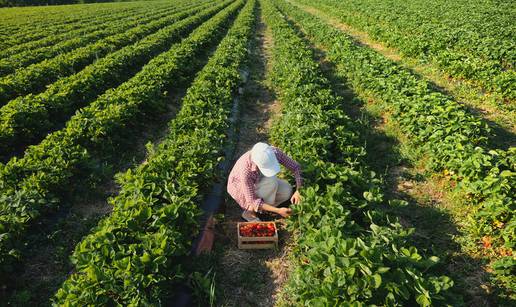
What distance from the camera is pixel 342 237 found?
13.4 feet

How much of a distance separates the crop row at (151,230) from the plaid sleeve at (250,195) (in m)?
0.73

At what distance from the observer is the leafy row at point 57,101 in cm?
798

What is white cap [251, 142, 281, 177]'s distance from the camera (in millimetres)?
4969

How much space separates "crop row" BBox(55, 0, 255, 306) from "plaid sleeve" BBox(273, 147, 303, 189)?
1263mm

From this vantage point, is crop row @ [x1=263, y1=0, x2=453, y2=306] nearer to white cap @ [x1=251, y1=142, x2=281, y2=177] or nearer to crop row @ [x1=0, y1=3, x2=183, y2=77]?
white cap @ [x1=251, y1=142, x2=281, y2=177]

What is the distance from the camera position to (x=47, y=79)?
12289 millimetres

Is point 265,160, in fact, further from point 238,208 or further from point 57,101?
point 57,101

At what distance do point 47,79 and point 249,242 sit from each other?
10.9m

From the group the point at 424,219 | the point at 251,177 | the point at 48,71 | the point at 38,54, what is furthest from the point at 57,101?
the point at 424,219

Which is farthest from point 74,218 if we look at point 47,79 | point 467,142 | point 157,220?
point 47,79

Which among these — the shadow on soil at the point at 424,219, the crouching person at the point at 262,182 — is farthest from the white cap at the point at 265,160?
the shadow on soil at the point at 424,219

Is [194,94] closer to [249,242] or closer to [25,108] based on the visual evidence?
[25,108]

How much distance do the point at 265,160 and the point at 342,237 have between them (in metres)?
1.54

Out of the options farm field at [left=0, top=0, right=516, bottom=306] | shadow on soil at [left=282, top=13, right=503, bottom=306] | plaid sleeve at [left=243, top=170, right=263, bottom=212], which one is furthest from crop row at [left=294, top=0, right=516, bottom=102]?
plaid sleeve at [left=243, top=170, right=263, bottom=212]
